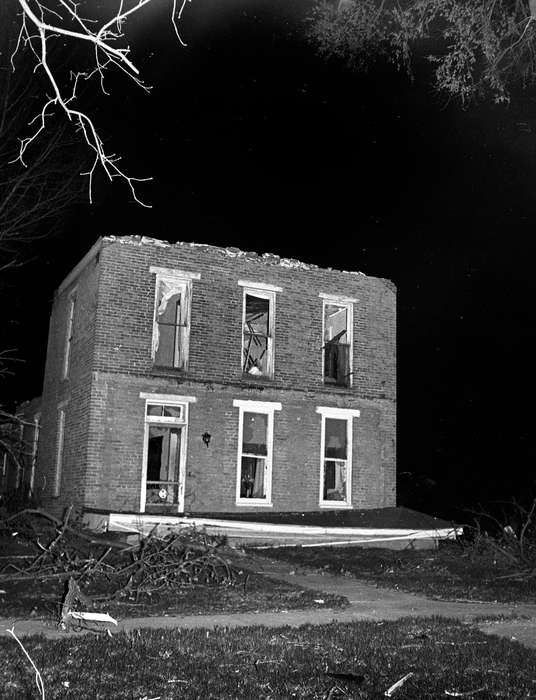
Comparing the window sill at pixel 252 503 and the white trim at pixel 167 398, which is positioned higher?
the white trim at pixel 167 398

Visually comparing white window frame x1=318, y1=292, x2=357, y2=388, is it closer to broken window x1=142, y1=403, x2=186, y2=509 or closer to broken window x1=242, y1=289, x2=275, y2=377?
broken window x1=242, y1=289, x2=275, y2=377

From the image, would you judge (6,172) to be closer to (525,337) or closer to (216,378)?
(216,378)

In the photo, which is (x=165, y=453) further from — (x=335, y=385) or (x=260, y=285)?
(x=260, y=285)

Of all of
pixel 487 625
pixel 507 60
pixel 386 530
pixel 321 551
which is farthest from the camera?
pixel 386 530

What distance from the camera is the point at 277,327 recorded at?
57.9ft

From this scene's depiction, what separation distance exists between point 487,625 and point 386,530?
8449mm

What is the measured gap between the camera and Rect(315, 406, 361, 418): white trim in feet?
57.6

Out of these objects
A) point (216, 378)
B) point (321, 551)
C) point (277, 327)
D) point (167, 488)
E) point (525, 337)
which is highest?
point (525, 337)

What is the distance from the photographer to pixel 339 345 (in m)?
18.4

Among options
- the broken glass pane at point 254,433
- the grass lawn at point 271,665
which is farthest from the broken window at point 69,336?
the grass lawn at point 271,665

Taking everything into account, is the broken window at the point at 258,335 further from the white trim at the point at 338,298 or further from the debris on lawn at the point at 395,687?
the debris on lawn at the point at 395,687

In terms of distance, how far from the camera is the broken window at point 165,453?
16.1m

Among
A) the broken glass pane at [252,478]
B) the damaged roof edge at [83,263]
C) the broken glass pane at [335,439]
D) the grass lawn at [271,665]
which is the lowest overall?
the grass lawn at [271,665]

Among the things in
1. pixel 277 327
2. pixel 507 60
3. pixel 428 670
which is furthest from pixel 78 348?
pixel 428 670
